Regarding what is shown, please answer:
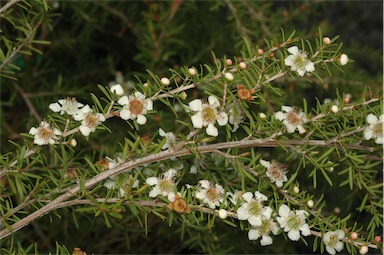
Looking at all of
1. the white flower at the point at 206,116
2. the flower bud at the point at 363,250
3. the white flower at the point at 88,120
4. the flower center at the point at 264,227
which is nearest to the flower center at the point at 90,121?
the white flower at the point at 88,120

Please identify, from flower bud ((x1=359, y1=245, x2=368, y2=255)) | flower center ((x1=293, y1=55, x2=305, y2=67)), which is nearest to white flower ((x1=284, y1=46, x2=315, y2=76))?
flower center ((x1=293, y1=55, x2=305, y2=67))

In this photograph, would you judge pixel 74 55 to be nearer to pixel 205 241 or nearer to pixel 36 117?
pixel 36 117

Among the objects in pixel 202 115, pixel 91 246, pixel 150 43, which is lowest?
pixel 91 246

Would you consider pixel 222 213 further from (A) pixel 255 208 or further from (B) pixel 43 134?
(B) pixel 43 134

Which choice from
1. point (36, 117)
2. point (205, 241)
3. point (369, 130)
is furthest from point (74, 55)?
point (369, 130)

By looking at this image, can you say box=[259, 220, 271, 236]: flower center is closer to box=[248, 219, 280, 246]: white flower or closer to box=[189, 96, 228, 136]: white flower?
box=[248, 219, 280, 246]: white flower

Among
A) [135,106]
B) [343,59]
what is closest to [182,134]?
[135,106]
